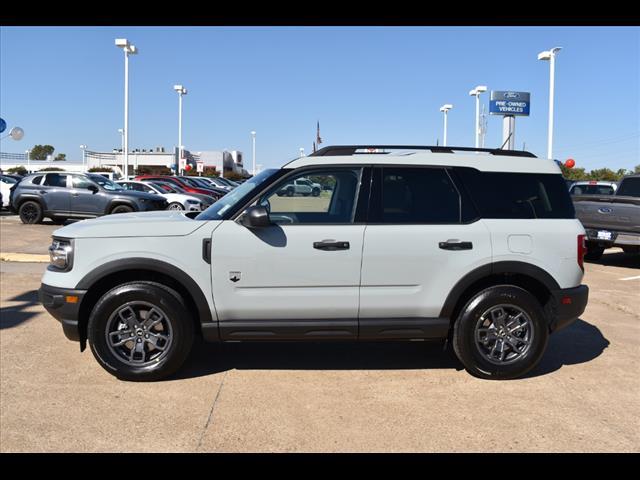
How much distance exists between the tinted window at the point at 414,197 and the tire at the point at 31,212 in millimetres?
14841

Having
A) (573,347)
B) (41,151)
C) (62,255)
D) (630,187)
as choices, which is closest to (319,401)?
(62,255)

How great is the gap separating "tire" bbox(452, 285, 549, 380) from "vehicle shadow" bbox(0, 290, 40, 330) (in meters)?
4.69

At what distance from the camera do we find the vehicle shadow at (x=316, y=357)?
5.02 m

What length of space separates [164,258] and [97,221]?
0.78 m

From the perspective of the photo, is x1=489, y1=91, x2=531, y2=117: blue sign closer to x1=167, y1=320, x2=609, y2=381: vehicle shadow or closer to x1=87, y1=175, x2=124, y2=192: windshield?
x1=87, y1=175, x2=124, y2=192: windshield

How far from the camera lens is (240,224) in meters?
4.53

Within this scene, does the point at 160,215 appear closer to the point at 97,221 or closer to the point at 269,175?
the point at 97,221

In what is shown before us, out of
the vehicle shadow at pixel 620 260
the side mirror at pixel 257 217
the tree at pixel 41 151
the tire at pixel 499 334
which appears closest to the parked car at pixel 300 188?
the side mirror at pixel 257 217

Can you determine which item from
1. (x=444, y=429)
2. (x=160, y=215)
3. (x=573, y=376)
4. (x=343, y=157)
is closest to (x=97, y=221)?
(x=160, y=215)

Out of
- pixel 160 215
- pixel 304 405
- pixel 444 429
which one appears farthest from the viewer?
pixel 160 215

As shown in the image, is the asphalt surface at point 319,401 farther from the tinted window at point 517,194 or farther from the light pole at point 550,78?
the light pole at point 550,78

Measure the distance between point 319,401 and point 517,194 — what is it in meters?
2.39
